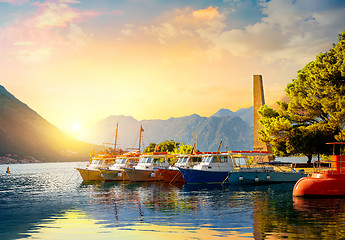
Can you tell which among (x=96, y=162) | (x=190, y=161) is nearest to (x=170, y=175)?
(x=190, y=161)

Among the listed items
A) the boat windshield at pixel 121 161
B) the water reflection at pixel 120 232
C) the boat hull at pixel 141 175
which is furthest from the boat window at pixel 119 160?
the water reflection at pixel 120 232

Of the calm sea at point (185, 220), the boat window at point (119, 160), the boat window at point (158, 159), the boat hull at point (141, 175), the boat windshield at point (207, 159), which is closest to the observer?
the calm sea at point (185, 220)

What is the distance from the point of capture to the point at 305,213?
19.3m

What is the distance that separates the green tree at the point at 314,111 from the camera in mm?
42656

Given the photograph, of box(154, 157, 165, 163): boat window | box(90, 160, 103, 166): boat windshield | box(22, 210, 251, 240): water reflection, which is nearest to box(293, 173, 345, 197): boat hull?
box(22, 210, 251, 240): water reflection

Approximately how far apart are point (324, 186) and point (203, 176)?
18136 mm

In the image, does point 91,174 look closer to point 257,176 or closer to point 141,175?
point 141,175

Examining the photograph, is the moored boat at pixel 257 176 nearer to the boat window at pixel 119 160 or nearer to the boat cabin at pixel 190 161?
the boat cabin at pixel 190 161

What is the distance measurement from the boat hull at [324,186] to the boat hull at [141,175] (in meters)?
26.8

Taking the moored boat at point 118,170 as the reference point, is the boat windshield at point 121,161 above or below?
above

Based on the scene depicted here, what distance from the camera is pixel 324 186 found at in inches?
960

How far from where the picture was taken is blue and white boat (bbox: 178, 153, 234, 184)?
41156 mm

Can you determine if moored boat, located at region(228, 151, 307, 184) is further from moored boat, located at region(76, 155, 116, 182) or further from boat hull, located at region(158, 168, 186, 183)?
moored boat, located at region(76, 155, 116, 182)

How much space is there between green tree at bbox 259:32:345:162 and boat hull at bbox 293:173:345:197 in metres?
17.9
